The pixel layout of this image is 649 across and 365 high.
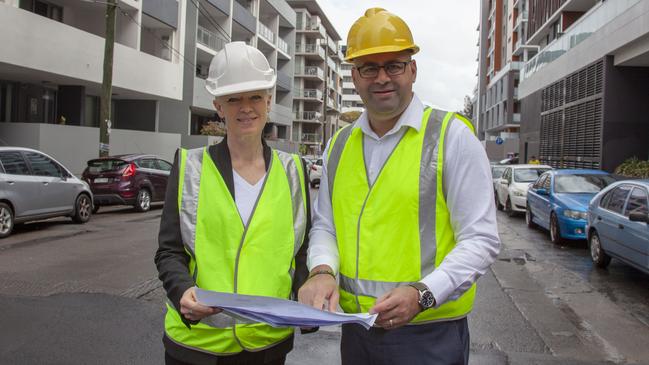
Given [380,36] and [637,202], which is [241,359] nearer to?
[380,36]

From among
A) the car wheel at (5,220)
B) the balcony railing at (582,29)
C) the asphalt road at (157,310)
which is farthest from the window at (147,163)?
the balcony railing at (582,29)

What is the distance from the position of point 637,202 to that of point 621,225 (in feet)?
1.29

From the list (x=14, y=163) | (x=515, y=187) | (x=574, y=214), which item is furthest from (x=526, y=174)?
(x=14, y=163)

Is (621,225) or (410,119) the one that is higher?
(410,119)

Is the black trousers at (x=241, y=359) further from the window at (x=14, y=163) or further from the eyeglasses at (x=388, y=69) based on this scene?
the window at (x=14, y=163)

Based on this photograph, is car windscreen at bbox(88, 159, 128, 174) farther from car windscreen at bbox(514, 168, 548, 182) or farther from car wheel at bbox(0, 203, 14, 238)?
car windscreen at bbox(514, 168, 548, 182)

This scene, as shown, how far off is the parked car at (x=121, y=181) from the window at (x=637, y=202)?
11.7 metres

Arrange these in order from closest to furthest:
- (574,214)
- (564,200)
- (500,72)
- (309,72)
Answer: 1. (574,214)
2. (564,200)
3. (500,72)
4. (309,72)

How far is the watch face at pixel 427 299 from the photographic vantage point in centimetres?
185

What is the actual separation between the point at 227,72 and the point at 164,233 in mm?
669

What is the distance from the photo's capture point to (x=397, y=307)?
182 centimetres

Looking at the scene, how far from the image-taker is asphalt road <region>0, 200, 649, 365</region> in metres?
4.72

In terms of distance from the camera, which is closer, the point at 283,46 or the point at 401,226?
the point at 401,226

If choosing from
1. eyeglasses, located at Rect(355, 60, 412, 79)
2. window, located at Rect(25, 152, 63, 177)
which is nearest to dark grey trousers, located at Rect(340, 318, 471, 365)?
eyeglasses, located at Rect(355, 60, 412, 79)
